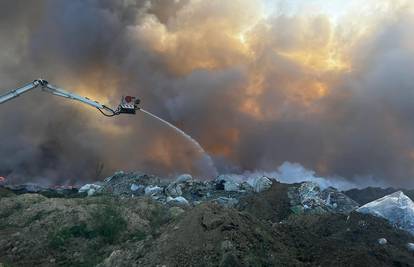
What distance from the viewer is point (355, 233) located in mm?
15883

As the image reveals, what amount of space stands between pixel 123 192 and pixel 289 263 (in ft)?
88.3

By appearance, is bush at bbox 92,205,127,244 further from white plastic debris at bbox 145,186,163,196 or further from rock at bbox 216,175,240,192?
rock at bbox 216,175,240,192

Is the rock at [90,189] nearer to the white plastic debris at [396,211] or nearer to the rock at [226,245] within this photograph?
the white plastic debris at [396,211]

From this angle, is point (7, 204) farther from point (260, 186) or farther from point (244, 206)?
point (260, 186)

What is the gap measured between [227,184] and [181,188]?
3.99 m

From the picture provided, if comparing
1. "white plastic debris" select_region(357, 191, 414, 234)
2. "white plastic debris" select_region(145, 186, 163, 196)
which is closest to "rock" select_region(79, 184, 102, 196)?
"white plastic debris" select_region(145, 186, 163, 196)

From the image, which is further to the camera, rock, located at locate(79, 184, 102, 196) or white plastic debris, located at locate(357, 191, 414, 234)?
rock, located at locate(79, 184, 102, 196)

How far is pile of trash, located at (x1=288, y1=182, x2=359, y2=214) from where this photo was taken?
26.4 metres

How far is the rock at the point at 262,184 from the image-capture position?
110ft

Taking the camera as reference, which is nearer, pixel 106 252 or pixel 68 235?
pixel 106 252

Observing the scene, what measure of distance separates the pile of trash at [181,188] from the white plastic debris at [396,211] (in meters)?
13.6

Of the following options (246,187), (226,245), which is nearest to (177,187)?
(246,187)

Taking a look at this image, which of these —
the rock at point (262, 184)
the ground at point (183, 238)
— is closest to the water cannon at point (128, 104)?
the ground at point (183, 238)

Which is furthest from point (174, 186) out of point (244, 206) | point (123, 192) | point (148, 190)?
point (244, 206)
